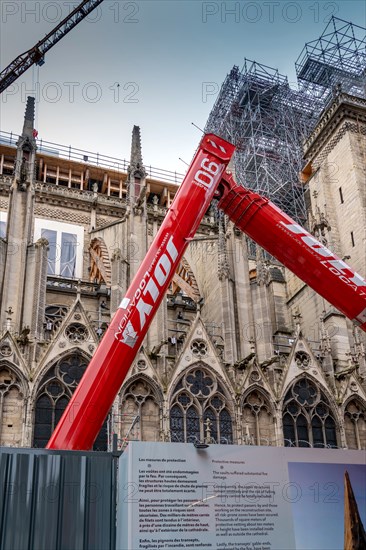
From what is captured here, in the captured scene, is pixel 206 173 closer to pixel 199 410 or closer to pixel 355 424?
pixel 199 410

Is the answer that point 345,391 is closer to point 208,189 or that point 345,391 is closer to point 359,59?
point 208,189

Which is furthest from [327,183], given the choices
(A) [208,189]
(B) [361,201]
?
(A) [208,189]

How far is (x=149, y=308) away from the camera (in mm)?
10789

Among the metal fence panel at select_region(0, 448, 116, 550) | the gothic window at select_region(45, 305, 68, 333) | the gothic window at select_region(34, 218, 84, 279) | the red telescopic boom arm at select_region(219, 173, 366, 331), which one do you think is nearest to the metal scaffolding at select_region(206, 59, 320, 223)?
the gothic window at select_region(34, 218, 84, 279)

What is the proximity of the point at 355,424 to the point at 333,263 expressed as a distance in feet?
40.3

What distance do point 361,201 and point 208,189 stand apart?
1871 cm

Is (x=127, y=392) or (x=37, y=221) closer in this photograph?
(x=127, y=392)

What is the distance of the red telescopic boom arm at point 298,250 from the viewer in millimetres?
11188

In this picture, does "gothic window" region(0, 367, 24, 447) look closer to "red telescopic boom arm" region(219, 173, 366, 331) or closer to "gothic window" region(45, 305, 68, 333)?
"gothic window" region(45, 305, 68, 333)

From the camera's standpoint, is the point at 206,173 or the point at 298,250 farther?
the point at 206,173

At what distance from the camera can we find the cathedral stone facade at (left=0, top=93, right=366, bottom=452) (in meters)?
18.8

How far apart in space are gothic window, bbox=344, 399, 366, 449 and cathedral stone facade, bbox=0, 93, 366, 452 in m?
0.04

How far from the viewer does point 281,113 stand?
140ft

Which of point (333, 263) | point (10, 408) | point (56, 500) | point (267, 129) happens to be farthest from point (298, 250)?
point (267, 129)
